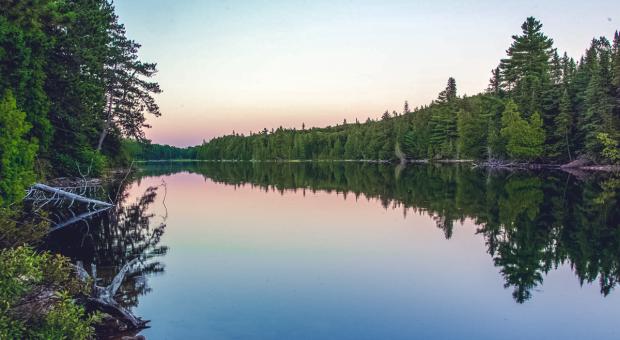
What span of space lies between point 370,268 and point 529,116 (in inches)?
2269

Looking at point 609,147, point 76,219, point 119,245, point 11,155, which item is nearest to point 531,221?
point 119,245

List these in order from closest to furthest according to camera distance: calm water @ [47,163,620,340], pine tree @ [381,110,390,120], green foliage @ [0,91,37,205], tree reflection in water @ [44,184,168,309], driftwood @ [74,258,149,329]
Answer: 1. driftwood @ [74,258,149,329]
2. calm water @ [47,163,620,340]
3. tree reflection in water @ [44,184,168,309]
4. green foliage @ [0,91,37,205]
5. pine tree @ [381,110,390,120]

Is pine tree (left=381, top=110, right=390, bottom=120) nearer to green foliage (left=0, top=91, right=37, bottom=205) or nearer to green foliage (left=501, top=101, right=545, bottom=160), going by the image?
green foliage (left=501, top=101, right=545, bottom=160)

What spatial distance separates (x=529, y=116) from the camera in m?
61.8

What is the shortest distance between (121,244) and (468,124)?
212ft

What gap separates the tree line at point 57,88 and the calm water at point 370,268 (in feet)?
13.4

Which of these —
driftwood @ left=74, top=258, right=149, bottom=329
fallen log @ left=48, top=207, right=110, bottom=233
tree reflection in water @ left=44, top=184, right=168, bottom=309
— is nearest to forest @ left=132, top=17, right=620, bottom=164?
fallen log @ left=48, top=207, right=110, bottom=233

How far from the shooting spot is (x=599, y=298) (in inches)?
398

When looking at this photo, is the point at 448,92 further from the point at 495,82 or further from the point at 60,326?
the point at 60,326

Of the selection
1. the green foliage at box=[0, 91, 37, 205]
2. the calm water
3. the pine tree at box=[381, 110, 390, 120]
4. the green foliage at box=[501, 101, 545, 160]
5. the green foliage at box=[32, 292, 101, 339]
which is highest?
the pine tree at box=[381, 110, 390, 120]

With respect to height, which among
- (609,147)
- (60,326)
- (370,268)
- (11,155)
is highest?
(609,147)

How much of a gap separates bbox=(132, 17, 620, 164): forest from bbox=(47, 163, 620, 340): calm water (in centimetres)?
2738

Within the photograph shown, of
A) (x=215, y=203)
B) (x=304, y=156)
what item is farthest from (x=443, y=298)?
(x=304, y=156)

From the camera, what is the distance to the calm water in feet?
29.0
